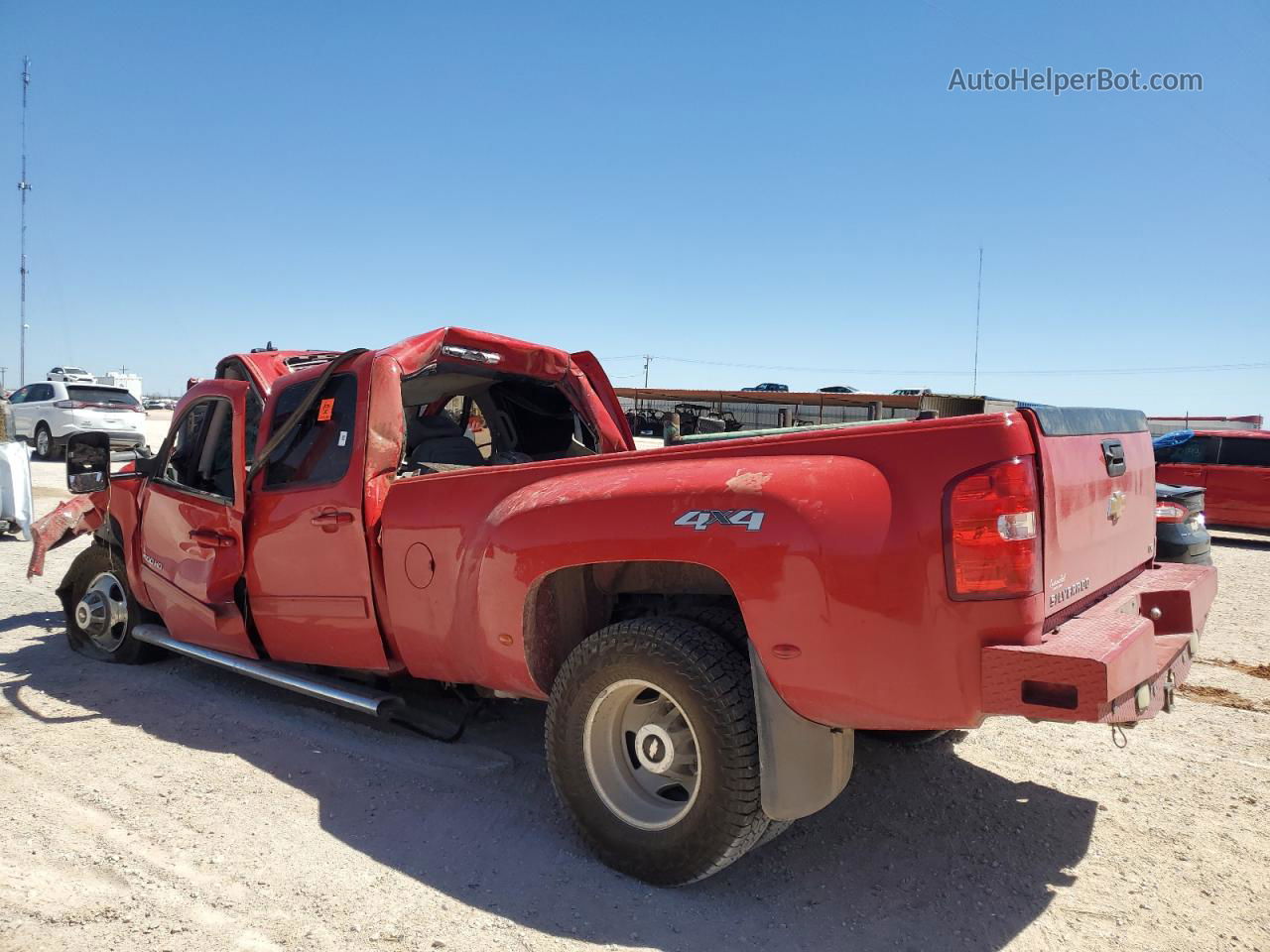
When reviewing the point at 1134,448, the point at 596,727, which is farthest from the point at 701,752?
the point at 1134,448

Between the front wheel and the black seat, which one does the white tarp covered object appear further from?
the front wheel

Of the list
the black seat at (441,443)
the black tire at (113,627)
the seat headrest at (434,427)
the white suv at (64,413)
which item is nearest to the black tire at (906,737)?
the black seat at (441,443)

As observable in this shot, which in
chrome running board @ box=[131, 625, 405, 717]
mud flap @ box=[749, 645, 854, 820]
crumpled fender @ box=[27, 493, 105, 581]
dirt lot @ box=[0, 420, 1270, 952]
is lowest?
dirt lot @ box=[0, 420, 1270, 952]

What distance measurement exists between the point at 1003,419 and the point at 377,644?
9.48 feet

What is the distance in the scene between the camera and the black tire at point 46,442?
20.0 m

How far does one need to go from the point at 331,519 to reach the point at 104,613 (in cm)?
268

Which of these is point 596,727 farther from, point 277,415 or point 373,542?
point 277,415

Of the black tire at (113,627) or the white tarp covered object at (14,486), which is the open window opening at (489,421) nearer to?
the black tire at (113,627)

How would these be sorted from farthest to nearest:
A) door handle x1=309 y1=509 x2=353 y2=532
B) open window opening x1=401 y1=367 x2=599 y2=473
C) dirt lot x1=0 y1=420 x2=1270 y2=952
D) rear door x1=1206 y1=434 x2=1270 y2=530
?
rear door x1=1206 y1=434 x2=1270 y2=530 → open window opening x1=401 y1=367 x2=599 y2=473 → door handle x1=309 y1=509 x2=353 y2=532 → dirt lot x1=0 y1=420 x2=1270 y2=952

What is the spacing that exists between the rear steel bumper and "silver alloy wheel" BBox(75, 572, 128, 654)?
5331mm

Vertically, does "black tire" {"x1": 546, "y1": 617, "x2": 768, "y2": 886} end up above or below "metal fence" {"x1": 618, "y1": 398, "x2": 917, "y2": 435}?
below

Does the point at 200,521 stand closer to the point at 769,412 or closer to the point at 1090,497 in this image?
the point at 1090,497

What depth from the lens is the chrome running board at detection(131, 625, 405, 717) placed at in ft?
13.2

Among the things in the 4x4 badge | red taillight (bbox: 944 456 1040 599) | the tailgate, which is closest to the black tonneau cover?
the tailgate
